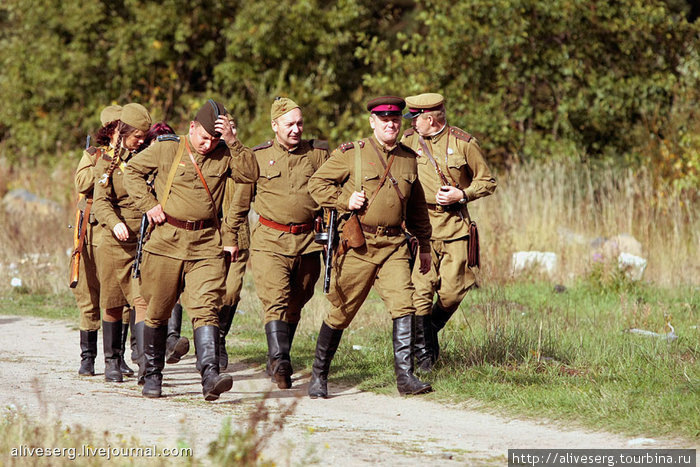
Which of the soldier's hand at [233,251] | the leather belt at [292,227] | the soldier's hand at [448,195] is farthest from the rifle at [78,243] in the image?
the soldier's hand at [448,195]

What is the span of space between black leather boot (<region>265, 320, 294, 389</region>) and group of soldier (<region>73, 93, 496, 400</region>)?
0.01 meters

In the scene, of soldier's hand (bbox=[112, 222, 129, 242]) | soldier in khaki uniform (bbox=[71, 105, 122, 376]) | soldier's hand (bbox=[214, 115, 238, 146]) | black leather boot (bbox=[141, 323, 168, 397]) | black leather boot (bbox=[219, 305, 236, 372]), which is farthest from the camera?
black leather boot (bbox=[219, 305, 236, 372])

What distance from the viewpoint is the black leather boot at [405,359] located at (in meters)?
7.32

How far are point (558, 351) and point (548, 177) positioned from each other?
21.3ft

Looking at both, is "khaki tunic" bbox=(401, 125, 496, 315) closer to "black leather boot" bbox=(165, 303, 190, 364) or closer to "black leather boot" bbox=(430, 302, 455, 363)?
"black leather boot" bbox=(430, 302, 455, 363)

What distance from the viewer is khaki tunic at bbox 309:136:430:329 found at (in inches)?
289

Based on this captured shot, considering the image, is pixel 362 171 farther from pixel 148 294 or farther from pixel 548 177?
pixel 548 177

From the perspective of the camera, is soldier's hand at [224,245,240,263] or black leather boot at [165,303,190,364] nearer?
soldier's hand at [224,245,240,263]

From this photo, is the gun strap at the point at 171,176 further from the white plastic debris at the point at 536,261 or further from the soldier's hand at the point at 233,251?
the white plastic debris at the point at 536,261

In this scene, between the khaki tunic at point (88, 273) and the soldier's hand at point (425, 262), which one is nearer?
the soldier's hand at point (425, 262)

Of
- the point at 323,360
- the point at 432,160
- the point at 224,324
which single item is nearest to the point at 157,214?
the point at 323,360

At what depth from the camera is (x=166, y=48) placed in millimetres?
21859

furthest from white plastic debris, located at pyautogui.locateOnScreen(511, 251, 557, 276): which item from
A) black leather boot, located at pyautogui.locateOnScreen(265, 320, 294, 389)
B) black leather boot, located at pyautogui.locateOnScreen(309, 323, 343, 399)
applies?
black leather boot, located at pyautogui.locateOnScreen(309, 323, 343, 399)

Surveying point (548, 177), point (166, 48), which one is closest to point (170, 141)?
point (548, 177)
